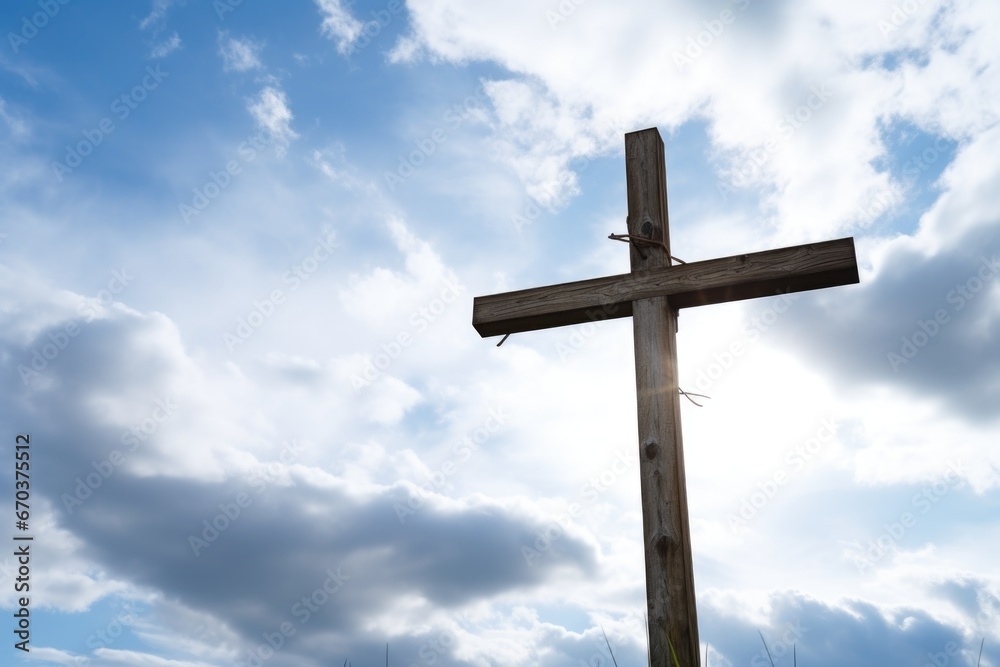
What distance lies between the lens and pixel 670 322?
438cm

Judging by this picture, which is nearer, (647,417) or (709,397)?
(647,417)

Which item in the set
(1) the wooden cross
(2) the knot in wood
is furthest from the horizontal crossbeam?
(2) the knot in wood

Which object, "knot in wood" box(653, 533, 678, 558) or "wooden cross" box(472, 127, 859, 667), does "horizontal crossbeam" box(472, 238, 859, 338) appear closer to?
"wooden cross" box(472, 127, 859, 667)

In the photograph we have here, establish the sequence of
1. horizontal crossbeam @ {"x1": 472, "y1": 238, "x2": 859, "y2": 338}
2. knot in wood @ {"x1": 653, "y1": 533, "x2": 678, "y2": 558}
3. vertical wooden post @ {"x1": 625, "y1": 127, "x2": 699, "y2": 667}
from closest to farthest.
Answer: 1. vertical wooden post @ {"x1": 625, "y1": 127, "x2": 699, "y2": 667}
2. knot in wood @ {"x1": 653, "y1": 533, "x2": 678, "y2": 558}
3. horizontal crossbeam @ {"x1": 472, "y1": 238, "x2": 859, "y2": 338}

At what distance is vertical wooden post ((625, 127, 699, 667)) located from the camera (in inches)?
145

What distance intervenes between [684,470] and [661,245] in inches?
51.9

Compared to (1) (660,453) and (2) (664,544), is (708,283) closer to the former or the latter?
(1) (660,453)

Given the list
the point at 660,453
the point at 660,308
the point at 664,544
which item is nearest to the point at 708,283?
the point at 660,308

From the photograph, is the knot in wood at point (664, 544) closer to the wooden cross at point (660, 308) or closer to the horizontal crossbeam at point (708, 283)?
the wooden cross at point (660, 308)

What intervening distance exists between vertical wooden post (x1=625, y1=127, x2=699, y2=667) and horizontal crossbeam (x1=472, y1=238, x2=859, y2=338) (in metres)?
0.10

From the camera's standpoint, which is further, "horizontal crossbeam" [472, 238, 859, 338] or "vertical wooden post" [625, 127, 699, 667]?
"horizontal crossbeam" [472, 238, 859, 338]

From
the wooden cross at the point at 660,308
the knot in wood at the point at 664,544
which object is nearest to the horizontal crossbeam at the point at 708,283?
the wooden cross at the point at 660,308

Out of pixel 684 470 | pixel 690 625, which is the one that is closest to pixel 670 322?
pixel 684 470

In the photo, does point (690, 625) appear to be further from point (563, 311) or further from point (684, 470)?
point (563, 311)
